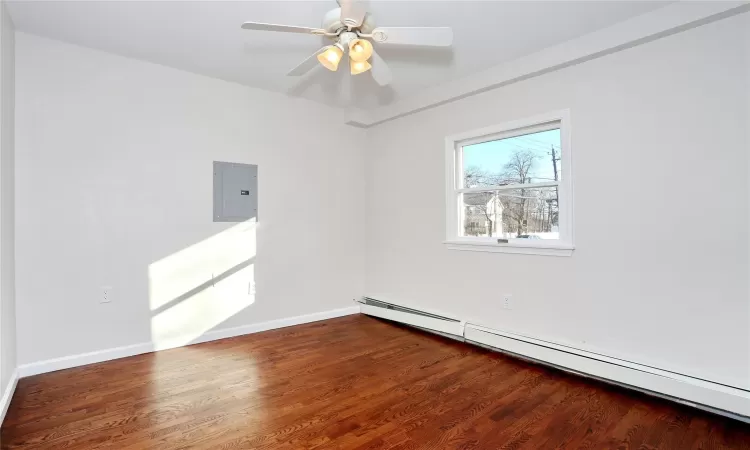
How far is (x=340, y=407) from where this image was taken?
2230mm

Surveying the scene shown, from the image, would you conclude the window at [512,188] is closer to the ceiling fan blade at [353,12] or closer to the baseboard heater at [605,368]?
the baseboard heater at [605,368]

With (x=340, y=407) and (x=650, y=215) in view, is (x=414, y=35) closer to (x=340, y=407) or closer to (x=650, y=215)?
(x=650, y=215)

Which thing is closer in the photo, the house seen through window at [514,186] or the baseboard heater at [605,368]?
the baseboard heater at [605,368]

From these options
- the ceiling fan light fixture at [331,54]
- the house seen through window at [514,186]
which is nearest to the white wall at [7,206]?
the ceiling fan light fixture at [331,54]

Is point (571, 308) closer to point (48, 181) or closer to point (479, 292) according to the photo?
point (479, 292)

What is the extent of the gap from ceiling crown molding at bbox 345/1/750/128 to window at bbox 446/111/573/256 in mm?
375

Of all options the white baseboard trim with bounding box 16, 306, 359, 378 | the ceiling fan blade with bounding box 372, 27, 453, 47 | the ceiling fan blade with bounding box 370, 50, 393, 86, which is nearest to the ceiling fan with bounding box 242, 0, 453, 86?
the ceiling fan blade with bounding box 372, 27, 453, 47

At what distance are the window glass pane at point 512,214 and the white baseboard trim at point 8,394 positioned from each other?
3474mm

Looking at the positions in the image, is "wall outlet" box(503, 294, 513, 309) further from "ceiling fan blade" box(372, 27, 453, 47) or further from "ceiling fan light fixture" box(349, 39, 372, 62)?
"ceiling fan light fixture" box(349, 39, 372, 62)

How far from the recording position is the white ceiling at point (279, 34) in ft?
7.73

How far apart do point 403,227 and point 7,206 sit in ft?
10.5

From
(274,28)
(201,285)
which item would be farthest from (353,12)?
(201,285)

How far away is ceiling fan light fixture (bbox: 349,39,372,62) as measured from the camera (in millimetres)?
2088

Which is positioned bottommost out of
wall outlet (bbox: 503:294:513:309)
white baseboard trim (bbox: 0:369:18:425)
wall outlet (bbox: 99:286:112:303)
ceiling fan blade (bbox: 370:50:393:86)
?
white baseboard trim (bbox: 0:369:18:425)
